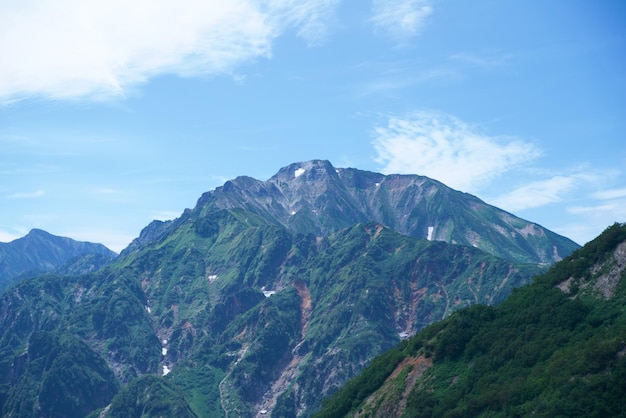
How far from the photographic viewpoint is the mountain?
367 ft

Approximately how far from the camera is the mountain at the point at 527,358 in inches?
4405

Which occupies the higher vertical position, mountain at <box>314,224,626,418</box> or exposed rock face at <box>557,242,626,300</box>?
exposed rock face at <box>557,242,626,300</box>

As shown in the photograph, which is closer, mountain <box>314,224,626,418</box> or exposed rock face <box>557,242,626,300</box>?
mountain <box>314,224,626,418</box>

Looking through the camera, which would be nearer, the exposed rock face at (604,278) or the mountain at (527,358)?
the mountain at (527,358)

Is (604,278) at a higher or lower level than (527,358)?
higher

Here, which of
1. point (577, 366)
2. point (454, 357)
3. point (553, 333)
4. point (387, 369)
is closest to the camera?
point (577, 366)

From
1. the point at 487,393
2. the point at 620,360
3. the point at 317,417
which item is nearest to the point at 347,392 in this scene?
the point at 317,417

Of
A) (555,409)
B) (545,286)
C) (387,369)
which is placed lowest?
(555,409)

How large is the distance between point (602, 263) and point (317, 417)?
77736mm

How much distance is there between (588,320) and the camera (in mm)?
135125

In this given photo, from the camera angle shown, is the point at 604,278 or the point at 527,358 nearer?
the point at 527,358

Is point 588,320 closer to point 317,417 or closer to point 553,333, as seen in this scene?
point 553,333

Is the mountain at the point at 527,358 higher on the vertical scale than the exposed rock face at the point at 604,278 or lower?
lower

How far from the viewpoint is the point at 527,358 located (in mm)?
135250
